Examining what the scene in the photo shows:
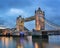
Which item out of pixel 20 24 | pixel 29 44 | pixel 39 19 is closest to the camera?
pixel 29 44

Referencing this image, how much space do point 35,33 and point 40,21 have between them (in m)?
5.51

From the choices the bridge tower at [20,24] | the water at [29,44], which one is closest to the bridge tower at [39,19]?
the water at [29,44]

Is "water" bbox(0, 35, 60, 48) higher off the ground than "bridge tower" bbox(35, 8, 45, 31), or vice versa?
"bridge tower" bbox(35, 8, 45, 31)

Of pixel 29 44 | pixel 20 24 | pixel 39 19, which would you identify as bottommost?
pixel 29 44

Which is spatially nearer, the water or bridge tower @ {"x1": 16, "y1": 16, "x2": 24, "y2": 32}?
the water

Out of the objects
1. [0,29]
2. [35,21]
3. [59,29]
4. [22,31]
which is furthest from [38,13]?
[0,29]

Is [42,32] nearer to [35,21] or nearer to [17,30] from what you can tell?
[35,21]

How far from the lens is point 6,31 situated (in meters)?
111

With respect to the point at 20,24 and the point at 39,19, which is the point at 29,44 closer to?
the point at 39,19

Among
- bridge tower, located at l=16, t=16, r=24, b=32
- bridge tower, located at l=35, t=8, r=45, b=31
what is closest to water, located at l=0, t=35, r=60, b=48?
bridge tower, located at l=35, t=8, r=45, b=31

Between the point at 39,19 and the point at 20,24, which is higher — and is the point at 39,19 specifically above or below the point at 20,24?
above

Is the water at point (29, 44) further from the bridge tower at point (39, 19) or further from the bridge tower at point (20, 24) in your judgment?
the bridge tower at point (20, 24)

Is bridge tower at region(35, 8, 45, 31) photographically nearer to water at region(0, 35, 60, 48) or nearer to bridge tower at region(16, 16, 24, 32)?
water at region(0, 35, 60, 48)

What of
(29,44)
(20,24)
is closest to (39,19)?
(20,24)
